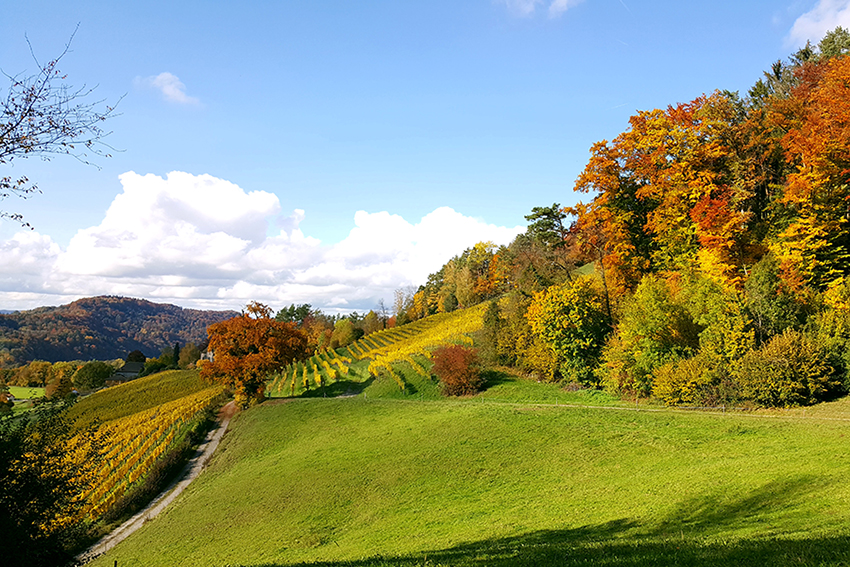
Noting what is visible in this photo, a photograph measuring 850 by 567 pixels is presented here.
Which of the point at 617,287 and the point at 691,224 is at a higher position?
the point at 691,224

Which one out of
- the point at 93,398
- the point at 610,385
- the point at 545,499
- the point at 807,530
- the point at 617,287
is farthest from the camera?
the point at 93,398

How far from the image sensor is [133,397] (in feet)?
207

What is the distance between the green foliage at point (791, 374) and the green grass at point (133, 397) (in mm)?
60020

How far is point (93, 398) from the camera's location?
6494cm

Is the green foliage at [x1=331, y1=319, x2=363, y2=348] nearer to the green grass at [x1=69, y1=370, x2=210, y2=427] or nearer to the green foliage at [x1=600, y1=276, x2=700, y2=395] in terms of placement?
the green grass at [x1=69, y1=370, x2=210, y2=427]

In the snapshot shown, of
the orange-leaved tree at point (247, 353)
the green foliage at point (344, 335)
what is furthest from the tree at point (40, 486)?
the green foliage at point (344, 335)

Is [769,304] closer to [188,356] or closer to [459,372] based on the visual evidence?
[459,372]

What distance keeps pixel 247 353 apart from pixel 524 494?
109 feet

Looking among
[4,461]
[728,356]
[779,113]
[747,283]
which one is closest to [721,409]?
[728,356]

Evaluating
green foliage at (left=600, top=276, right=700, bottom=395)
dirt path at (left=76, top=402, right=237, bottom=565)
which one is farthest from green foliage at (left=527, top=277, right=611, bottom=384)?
dirt path at (left=76, top=402, right=237, bottom=565)

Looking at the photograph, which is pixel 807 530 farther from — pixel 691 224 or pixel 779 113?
pixel 779 113

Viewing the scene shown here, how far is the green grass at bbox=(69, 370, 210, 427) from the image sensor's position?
56.4 m

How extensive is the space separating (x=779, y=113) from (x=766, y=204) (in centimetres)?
702

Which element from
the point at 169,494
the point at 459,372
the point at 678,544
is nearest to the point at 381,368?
the point at 459,372
